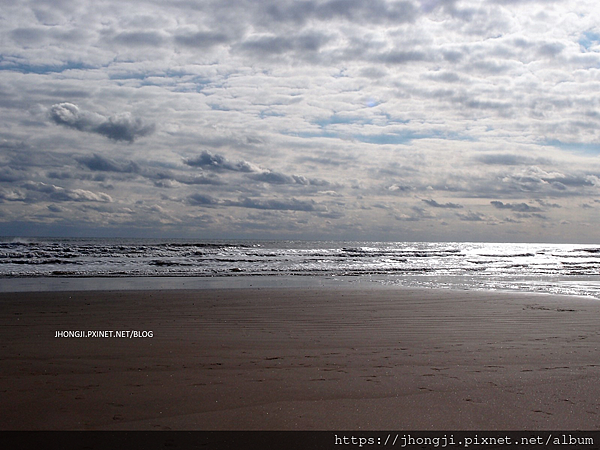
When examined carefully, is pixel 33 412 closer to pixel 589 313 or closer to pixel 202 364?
pixel 202 364

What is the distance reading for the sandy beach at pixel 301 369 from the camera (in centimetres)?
405

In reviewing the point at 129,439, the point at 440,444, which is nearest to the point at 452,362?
the point at 440,444

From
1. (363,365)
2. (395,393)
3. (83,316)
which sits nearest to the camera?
(395,393)

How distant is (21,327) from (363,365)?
21.3 feet

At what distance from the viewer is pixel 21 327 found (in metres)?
8.27

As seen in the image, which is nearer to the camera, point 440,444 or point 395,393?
point 440,444

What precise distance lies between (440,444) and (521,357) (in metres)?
3.16

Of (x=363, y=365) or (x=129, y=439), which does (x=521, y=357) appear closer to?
(x=363, y=365)

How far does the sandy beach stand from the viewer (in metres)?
4.05

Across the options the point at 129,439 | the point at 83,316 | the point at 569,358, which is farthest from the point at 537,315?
the point at 83,316

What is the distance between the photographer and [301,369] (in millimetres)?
5539

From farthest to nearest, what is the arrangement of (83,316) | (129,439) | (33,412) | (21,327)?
(83,316), (21,327), (33,412), (129,439)

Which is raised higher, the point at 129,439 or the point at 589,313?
the point at 589,313

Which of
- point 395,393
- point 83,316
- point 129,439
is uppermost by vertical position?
point 83,316
